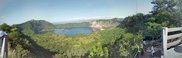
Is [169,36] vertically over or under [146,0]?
under

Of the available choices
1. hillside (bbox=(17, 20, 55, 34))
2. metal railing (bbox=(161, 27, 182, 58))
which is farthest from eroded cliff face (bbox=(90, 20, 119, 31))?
metal railing (bbox=(161, 27, 182, 58))

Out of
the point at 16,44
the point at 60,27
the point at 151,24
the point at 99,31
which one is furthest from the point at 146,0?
the point at 16,44

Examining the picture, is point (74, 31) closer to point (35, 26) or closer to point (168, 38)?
point (35, 26)

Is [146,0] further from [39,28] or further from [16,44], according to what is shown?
[16,44]

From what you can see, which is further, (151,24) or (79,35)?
(79,35)

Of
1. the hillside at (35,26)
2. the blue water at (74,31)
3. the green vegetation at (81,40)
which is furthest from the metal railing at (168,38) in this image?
the hillside at (35,26)

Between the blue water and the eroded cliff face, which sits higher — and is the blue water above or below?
below

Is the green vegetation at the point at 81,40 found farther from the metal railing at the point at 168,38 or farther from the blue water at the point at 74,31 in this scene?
the metal railing at the point at 168,38

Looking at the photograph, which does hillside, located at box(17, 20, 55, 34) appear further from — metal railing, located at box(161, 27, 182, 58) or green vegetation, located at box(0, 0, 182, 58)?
metal railing, located at box(161, 27, 182, 58)
